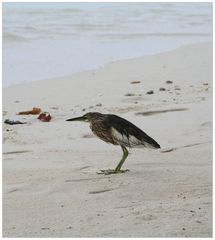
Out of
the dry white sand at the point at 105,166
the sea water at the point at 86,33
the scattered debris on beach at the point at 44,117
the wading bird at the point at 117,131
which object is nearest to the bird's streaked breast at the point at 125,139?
the wading bird at the point at 117,131

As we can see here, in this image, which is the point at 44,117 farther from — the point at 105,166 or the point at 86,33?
the point at 86,33

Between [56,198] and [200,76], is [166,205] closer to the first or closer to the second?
[56,198]

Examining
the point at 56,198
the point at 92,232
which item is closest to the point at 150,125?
the point at 56,198

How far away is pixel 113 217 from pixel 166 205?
35cm

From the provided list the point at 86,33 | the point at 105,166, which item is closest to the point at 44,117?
the point at 105,166

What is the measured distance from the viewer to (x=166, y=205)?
12.4ft

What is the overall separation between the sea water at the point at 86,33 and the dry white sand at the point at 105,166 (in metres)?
1.37

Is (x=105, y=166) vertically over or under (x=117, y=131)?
under

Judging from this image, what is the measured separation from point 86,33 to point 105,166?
32.8 feet

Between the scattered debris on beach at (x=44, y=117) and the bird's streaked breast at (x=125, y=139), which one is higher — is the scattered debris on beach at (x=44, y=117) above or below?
below

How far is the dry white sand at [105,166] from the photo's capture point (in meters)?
3.56

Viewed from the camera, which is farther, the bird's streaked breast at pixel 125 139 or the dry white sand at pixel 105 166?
the bird's streaked breast at pixel 125 139

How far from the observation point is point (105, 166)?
15.9ft

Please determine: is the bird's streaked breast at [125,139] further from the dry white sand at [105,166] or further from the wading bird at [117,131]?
the dry white sand at [105,166]
